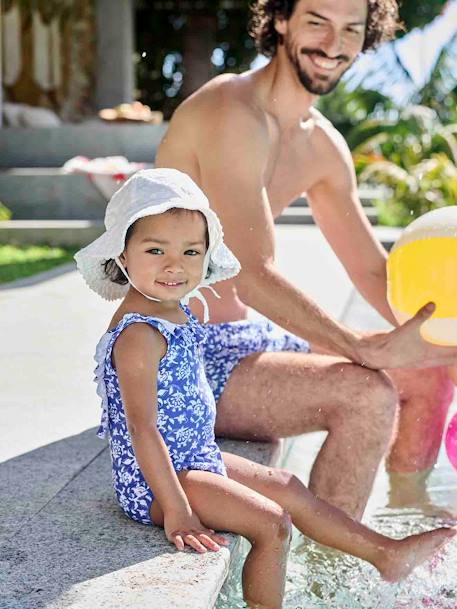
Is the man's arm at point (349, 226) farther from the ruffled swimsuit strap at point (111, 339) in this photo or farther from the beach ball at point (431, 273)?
the ruffled swimsuit strap at point (111, 339)

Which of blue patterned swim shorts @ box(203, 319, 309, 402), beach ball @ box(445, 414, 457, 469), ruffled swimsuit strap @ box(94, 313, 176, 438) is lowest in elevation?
beach ball @ box(445, 414, 457, 469)

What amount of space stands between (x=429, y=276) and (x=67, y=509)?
45.7 inches

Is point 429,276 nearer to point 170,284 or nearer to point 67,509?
point 170,284

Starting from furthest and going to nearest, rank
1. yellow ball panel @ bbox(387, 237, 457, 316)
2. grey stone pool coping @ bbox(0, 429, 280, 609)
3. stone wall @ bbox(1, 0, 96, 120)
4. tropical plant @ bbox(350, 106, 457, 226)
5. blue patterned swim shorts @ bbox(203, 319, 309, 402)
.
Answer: stone wall @ bbox(1, 0, 96, 120)
tropical plant @ bbox(350, 106, 457, 226)
blue patterned swim shorts @ bbox(203, 319, 309, 402)
yellow ball panel @ bbox(387, 237, 457, 316)
grey stone pool coping @ bbox(0, 429, 280, 609)

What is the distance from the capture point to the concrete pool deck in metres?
2.18

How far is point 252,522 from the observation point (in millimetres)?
2484

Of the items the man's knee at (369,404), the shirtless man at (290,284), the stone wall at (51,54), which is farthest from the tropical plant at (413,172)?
the man's knee at (369,404)

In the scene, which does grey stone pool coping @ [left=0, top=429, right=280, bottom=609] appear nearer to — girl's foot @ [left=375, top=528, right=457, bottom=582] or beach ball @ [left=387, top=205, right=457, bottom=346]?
girl's foot @ [left=375, top=528, right=457, bottom=582]

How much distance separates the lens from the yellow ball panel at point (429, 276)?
295cm

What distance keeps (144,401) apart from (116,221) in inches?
18.1

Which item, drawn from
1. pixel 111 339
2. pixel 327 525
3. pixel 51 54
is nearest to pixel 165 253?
pixel 111 339

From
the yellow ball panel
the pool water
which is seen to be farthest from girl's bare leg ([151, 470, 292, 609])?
the yellow ball panel

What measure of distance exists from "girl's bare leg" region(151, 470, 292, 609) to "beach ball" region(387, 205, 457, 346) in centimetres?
80

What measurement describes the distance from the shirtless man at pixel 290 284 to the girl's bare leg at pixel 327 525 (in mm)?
51
